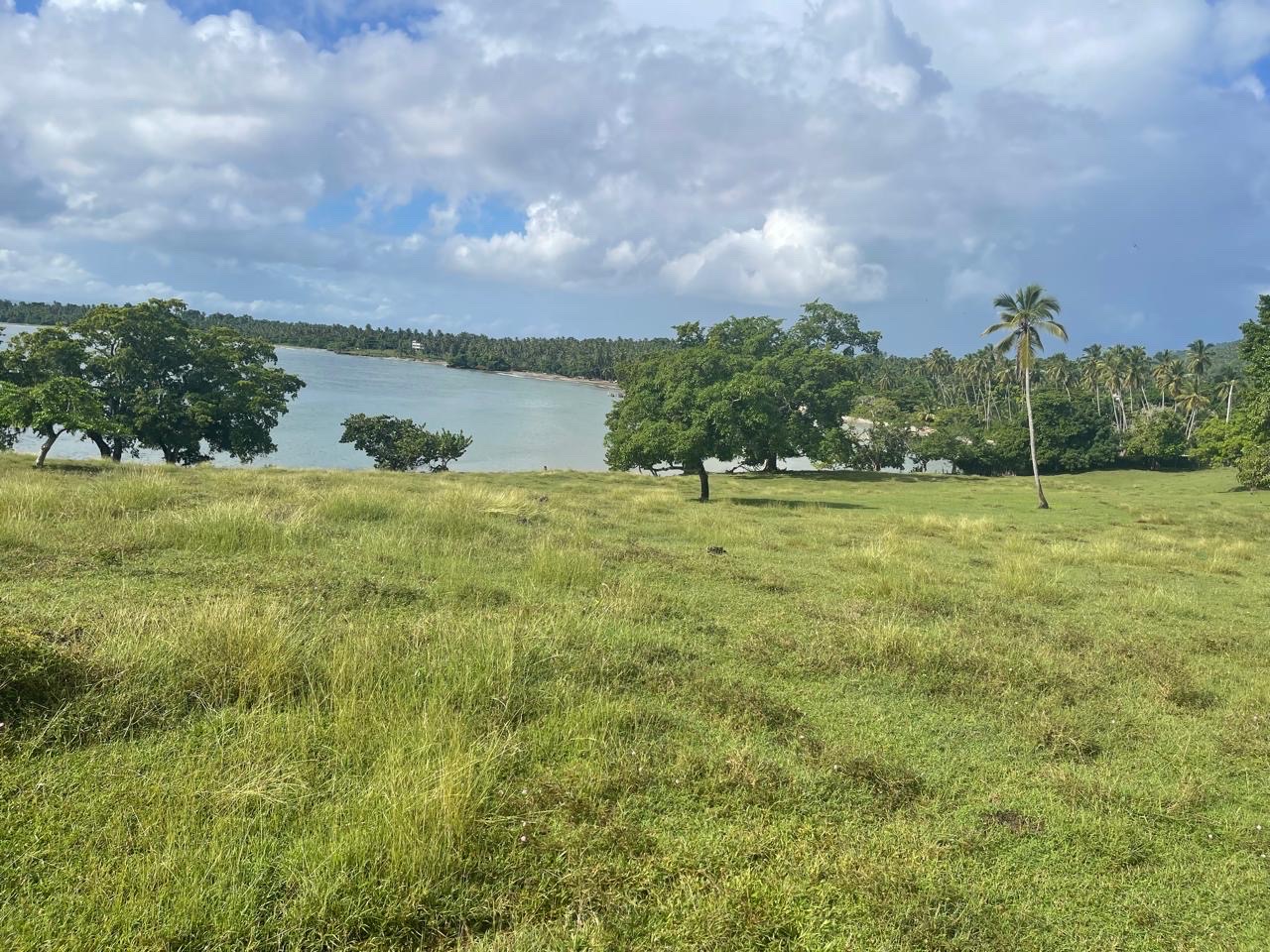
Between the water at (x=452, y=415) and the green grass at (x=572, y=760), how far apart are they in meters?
43.8

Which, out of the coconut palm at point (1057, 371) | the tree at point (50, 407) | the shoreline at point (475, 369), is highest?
the shoreline at point (475, 369)

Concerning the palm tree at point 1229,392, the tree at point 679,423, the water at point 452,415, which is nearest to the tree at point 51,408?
the water at point 452,415

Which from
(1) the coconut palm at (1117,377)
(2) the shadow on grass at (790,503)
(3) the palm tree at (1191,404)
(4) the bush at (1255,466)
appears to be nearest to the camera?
(2) the shadow on grass at (790,503)

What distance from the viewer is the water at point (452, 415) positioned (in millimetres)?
66125

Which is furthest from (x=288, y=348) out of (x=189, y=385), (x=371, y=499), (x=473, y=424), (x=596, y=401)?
(x=371, y=499)

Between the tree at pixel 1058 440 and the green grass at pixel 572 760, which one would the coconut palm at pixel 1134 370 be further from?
the green grass at pixel 572 760

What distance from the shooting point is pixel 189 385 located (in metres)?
43.3

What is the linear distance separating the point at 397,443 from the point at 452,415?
3629 cm

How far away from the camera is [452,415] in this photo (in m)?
92.8

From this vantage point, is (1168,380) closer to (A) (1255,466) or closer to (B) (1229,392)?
(B) (1229,392)

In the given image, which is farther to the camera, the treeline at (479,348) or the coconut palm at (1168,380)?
the treeline at (479,348)

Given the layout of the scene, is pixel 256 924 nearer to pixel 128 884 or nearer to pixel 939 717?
pixel 128 884

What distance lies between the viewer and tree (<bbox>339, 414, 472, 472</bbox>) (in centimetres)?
5731

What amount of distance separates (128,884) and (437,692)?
6.75 feet
